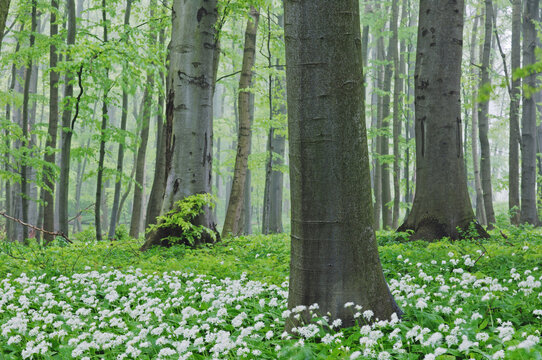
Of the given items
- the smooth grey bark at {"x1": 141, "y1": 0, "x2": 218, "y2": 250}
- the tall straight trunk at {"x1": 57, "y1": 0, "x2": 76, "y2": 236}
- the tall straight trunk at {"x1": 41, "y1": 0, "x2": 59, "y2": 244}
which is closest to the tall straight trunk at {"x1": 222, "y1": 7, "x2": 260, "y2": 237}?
the smooth grey bark at {"x1": 141, "y1": 0, "x2": 218, "y2": 250}

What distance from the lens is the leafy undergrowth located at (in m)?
2.45

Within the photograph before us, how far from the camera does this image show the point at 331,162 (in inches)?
111

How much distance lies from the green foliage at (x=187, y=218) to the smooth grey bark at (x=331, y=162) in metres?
4.00

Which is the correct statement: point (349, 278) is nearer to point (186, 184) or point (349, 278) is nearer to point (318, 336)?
point (318, 336)

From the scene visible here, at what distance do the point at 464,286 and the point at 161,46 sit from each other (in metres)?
9.99

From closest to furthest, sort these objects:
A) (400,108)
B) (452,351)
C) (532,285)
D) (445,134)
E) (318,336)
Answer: (452,351)
(318,336)
(532,285)
(445,134)
(400,108)

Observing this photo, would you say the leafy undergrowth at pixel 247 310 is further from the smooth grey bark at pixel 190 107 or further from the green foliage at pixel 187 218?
the smooth grey bark at pixel 190 107

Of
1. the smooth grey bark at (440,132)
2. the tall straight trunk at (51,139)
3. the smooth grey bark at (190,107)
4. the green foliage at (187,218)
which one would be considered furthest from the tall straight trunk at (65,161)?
the smooth grey bark at (440,132)

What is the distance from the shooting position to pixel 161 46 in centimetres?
1098

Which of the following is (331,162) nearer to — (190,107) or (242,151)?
(190,107)

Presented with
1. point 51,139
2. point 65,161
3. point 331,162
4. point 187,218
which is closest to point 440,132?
point 331,162

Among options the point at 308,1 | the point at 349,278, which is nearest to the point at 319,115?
the point at 308,1

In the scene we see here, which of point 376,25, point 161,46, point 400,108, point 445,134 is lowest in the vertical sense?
point 445,134

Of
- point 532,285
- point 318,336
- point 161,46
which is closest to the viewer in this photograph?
point 318,336
